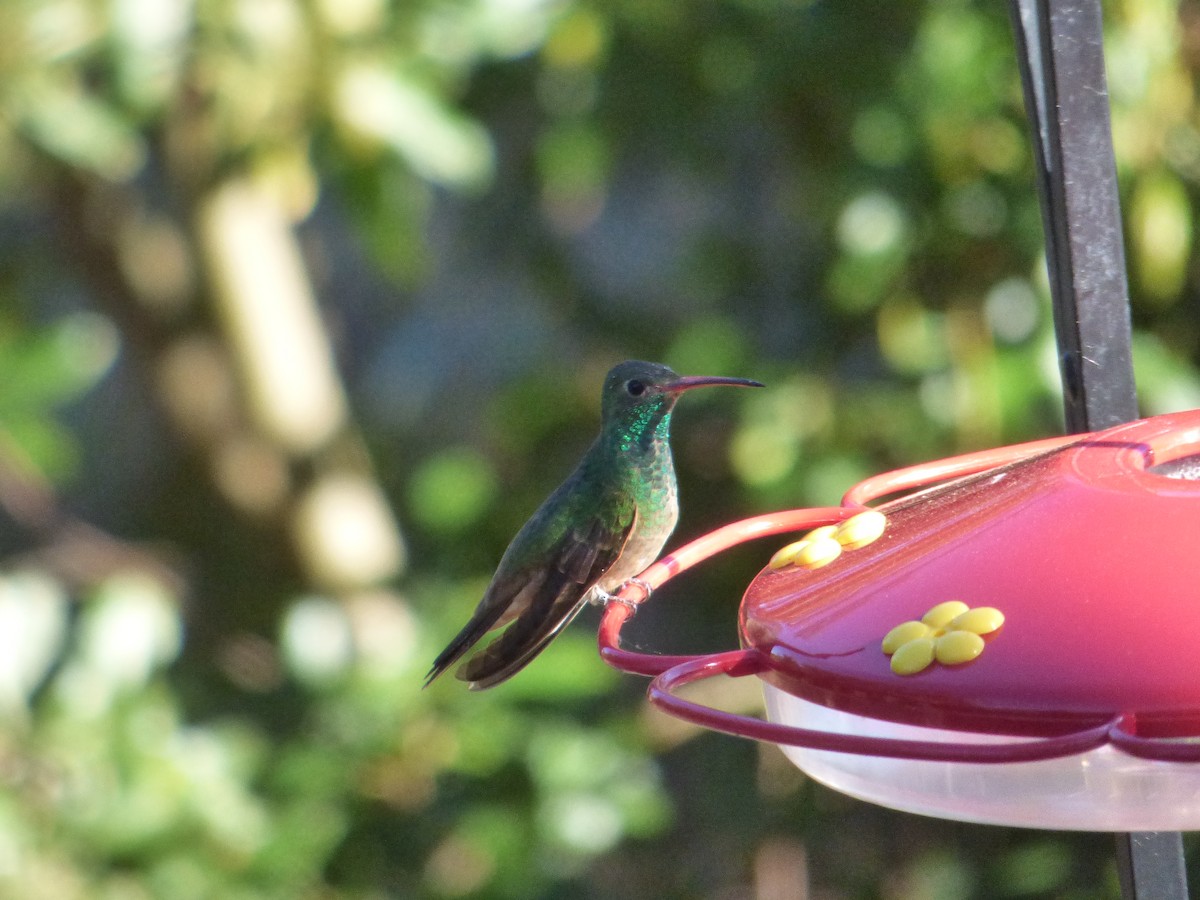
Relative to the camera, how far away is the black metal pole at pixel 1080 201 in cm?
145

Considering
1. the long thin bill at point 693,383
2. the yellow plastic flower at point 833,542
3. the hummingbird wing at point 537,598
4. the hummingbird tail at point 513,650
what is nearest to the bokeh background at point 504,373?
the long thin bill at point 693,383

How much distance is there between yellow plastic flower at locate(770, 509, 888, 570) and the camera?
1.55m

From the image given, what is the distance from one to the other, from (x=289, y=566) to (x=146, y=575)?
423mm

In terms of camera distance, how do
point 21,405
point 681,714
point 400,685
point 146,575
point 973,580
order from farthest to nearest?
point 146,575
point 400,685
point 21,405
point 973,580
point 681,714

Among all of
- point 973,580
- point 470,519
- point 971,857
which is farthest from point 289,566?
point 973,580

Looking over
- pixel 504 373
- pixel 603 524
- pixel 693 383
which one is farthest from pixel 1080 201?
pixel 504 373

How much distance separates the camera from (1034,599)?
1.24 m

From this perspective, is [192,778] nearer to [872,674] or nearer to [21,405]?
[21,405]

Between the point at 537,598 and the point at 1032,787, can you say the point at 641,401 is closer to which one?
the point at 537,598

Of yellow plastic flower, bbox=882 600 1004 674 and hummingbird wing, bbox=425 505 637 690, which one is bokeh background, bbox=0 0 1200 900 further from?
yellow plastic flower, bbox=882 600 1004 674

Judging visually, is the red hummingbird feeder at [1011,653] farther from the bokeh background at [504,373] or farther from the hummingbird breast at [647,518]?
the bokeh background at [504,373]

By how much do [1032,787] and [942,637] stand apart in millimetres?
158

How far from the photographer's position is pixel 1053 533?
51.9 inches

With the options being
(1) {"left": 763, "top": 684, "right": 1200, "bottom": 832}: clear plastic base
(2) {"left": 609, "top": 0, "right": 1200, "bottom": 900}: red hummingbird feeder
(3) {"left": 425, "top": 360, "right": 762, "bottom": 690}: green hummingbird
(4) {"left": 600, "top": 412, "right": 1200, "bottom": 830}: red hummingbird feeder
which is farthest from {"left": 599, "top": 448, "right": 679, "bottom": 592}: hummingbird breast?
(1) {"left": 763, "top": 684, "right": 1200, "bottom": 832}: clear plastic base
